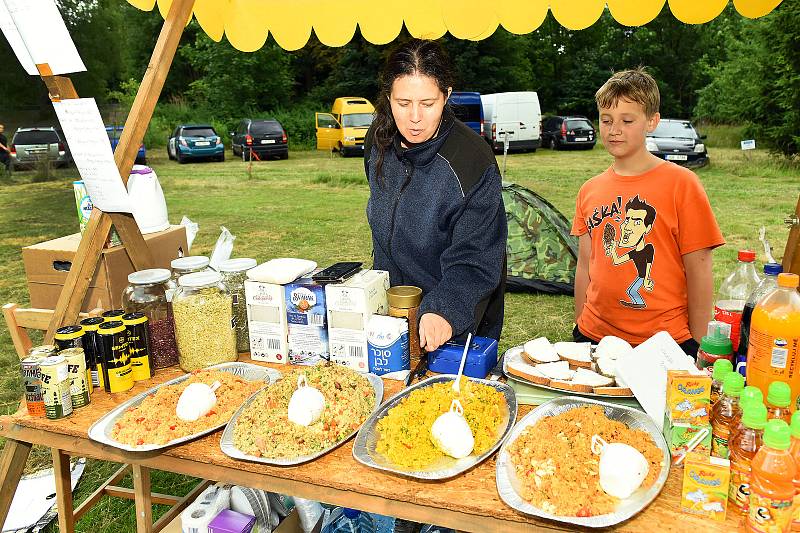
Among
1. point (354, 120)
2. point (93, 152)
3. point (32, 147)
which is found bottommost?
point (93, 152)

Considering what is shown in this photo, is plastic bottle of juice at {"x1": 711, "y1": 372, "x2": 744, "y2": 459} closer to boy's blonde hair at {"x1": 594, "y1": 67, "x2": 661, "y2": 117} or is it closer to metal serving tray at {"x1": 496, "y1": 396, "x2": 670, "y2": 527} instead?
metal serving tray at {"x1": 496, "y1": 396, "x2": 670, "y2": 527}

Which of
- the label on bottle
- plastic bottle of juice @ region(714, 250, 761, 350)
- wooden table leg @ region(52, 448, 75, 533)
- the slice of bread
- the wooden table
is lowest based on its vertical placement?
wooden table leg @ region(52, 448, 75, 533)

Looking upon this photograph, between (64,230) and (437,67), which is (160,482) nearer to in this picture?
(437,67)

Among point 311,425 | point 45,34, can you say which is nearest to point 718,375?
point 311,425

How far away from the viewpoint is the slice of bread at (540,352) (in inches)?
76.7

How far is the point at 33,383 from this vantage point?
1.84 metres

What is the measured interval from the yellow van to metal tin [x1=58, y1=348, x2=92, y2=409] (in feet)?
55.0

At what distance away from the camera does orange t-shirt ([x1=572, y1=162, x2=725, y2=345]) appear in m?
2.50

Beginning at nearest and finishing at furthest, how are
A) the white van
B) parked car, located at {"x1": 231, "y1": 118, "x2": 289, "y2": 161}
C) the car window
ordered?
1. parked car, located at {"x1": 231, "y1": 118, "x2": 289, "y2": 161}
2. the car window
3. the white van

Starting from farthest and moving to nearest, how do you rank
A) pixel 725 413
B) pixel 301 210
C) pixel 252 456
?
pixel 301 210, pixel 252 456, pixel 725 413

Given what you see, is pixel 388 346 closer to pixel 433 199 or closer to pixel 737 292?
pixel 433 199

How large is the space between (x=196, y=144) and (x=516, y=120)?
31.9ft

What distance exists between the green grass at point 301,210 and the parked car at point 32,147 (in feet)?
1.78

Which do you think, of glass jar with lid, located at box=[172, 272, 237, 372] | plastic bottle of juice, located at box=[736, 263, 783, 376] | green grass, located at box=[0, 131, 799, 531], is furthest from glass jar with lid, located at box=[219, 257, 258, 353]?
plastic bottle of juice, located at box=[736, 263, 783, 376]
